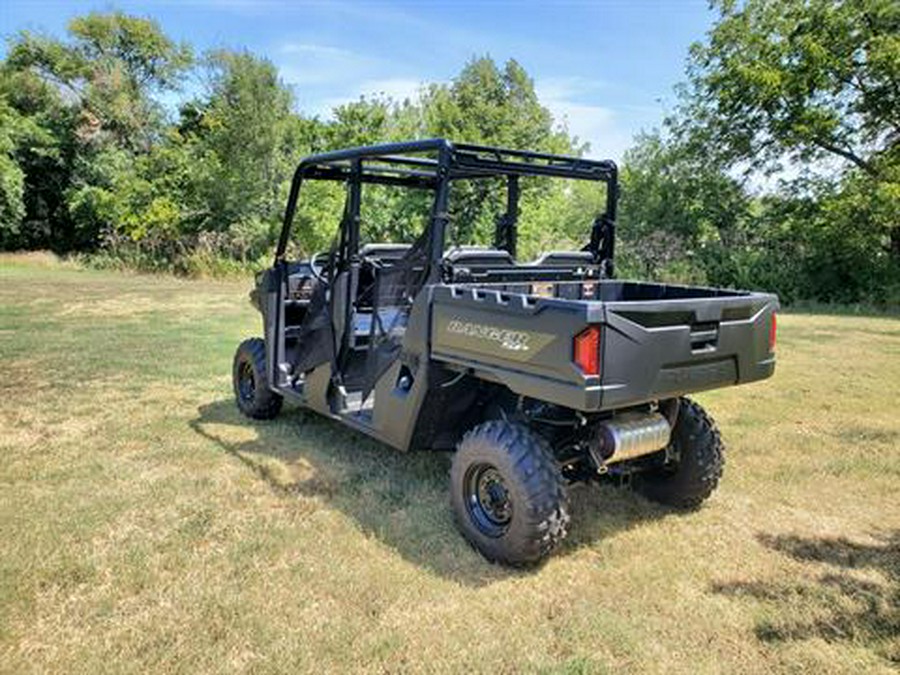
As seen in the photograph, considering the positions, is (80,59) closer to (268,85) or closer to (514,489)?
(268,85)

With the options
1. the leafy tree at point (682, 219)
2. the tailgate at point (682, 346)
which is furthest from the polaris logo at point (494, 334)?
the leafy tree at point (682, 219)

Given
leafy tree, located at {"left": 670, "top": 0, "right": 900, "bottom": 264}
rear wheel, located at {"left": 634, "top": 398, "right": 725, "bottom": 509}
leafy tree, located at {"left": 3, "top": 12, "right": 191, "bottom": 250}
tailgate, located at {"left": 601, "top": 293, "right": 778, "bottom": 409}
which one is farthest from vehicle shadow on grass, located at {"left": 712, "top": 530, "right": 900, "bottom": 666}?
leafy tree, located at {"left": 3, "top": 12, "right": 191, "bottom": 250}

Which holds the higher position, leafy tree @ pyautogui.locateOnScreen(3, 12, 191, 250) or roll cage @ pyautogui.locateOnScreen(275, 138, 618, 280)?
leafy tree @ pyautogui.locateOnScreen(3, 12, 191, 250)

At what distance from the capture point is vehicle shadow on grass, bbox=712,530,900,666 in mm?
2691

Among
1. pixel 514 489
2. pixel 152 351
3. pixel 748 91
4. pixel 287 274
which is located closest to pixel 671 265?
pixel 748 91

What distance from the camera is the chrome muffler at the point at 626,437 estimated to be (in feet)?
10.4

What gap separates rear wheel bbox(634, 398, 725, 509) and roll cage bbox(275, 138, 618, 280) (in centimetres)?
107

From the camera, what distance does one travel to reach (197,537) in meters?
3.38

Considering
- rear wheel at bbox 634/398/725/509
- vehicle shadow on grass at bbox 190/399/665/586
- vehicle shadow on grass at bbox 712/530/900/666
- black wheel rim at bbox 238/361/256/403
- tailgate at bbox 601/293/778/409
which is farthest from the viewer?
black wheel rim at bbox 238/361/256/403

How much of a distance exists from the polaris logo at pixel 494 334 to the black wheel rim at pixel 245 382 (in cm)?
266

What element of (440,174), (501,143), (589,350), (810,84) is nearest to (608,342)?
(589,350)

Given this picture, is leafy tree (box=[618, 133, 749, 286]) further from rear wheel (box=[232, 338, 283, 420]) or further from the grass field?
rear wheel (box=[232, 338, 283, 420])

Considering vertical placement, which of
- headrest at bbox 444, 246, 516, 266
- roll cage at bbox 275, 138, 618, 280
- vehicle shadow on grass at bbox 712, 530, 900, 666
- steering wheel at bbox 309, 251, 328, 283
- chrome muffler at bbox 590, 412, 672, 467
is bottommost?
vehicle shadow on grass at bbox 712, 530, 900, 666

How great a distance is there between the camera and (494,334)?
3.10m
